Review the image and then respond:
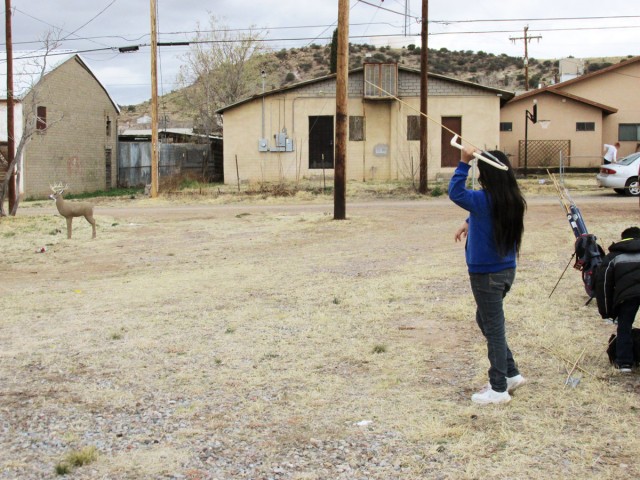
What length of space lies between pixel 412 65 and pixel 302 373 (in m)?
73.4

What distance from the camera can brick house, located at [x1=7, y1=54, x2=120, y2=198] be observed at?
30.4m

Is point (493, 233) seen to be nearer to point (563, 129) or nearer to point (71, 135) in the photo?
point (71, 135)

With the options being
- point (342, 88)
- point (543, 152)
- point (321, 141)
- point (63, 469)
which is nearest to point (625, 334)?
point (63, 469)

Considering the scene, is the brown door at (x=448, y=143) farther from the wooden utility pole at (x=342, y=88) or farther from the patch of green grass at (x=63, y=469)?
the patch of green grass at (x=63, y=469)

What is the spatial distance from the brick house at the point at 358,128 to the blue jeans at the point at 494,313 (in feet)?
85.8

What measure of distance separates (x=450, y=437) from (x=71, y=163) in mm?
31646

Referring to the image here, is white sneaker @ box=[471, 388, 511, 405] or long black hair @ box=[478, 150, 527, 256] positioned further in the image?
white sneaker @ box=[471, 388, 511, 405]

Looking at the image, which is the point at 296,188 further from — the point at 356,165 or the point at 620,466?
the point at 620,466

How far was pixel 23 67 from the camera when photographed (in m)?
30.3

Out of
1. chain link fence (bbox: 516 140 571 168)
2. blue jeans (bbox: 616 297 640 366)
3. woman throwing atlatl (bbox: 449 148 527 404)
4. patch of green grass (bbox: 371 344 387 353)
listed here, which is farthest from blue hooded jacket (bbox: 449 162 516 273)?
chain link fence (bbox: 516 140 571 168)

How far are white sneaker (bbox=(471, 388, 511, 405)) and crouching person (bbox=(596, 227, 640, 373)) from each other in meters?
1.13

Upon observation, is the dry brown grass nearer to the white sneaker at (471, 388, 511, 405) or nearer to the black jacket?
the white sneaker at (471, 388, 511, 405)

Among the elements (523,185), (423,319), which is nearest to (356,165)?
(523,185)

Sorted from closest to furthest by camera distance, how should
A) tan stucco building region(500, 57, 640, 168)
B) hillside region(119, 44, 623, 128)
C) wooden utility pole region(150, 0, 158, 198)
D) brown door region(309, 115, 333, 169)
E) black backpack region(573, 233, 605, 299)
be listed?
black backpack region(573, 233, 605, 299)
wooden utility pole region(150, 0, 158, 198)
brown door region(309, 115, 333, 169)
tan stucco building region(500, 57, 640, 168)
hillside region(119, 44, 623, 128)
